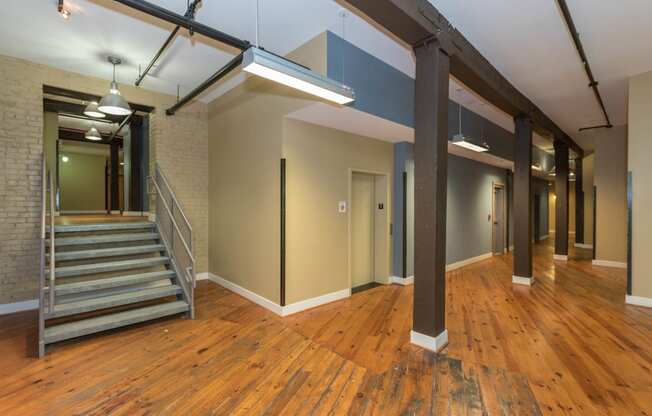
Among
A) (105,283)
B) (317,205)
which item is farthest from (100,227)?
(317,205)

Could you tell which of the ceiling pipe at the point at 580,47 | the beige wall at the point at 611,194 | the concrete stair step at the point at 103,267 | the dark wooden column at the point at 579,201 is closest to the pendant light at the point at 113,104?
the concrete stair step at the point at 103,267

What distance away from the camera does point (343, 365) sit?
2.91 meters

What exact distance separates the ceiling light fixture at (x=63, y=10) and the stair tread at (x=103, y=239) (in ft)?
9.36

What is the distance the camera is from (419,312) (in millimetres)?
3256

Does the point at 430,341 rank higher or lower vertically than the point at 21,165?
lower

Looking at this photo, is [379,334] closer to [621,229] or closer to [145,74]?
[145,74]

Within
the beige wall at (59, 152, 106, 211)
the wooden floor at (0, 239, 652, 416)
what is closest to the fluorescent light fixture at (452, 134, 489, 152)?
the wooden floor at (0, 239, 652, 416)

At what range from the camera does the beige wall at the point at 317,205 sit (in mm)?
4336

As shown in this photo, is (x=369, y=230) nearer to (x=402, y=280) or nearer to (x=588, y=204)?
(x=402, y=280)

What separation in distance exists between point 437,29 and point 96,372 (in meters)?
4.80

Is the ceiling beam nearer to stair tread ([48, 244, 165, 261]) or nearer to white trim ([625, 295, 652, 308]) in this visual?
white trim ([625, 295, 652, 308])

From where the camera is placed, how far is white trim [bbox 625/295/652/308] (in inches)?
181

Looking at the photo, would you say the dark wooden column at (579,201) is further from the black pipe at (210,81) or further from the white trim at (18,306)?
the white trim at (18,306)

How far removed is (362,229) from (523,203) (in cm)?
319
